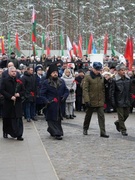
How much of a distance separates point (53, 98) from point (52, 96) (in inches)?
2.5

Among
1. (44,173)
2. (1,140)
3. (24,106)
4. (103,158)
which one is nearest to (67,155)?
(103,158)

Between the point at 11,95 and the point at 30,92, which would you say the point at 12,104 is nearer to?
the point at 11,95

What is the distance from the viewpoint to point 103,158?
9.78m

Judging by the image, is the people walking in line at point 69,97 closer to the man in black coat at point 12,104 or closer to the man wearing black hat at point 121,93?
the man wearing black hat at point 121,93

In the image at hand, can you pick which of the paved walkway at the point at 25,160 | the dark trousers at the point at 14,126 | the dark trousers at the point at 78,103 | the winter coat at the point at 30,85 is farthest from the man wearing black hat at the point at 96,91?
the dark trousers at the point at 78,103

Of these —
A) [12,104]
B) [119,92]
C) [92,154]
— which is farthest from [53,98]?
[92,154]

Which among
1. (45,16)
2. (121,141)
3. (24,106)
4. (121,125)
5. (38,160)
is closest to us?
(38,160)

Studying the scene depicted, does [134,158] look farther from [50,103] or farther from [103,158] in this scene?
[50,103]

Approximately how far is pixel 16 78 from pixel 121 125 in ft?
10.0

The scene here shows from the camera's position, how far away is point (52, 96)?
12617 millimetres

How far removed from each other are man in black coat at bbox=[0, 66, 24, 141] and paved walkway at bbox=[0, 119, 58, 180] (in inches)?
11.0

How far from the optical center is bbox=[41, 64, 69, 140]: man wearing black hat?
41.1 ft

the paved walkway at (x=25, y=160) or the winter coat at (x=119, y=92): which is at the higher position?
the winter coat at (x=119, y=92)

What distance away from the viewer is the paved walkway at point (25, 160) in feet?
26.8
